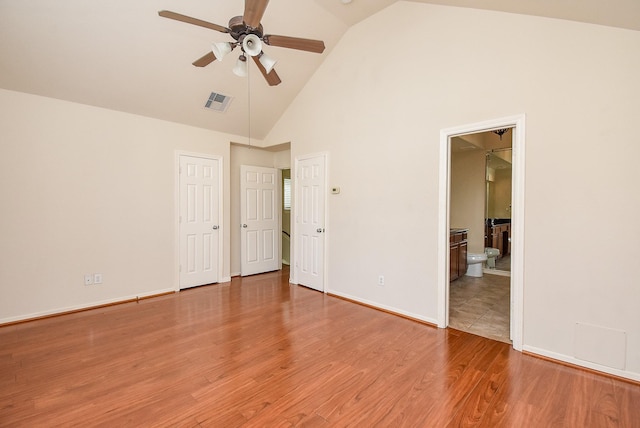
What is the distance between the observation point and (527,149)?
267 centimetres

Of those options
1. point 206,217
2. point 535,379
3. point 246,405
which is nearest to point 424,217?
point 535,379

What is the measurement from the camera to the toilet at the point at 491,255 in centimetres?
578

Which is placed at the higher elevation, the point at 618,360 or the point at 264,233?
the point at 264,233

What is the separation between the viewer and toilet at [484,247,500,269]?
578 centimetres

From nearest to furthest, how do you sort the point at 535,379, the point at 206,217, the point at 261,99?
the point at 535,379
the point at 261,99
the point at 206,217

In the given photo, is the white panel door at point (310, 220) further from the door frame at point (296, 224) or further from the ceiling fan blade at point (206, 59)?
the ceiling fan blade at point (206, 59)

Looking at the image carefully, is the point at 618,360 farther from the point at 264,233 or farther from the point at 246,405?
the point at 264,233

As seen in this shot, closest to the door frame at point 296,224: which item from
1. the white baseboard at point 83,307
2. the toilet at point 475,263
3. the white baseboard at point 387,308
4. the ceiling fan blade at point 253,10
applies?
the white baseboard at point 387,308

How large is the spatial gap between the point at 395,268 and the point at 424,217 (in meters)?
0.76

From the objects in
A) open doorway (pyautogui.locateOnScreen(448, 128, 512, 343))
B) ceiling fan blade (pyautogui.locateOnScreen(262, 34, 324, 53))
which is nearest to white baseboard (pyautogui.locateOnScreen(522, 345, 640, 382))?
open doorway (pyautogui.locateOnScreen(448, 128, 512, 343))

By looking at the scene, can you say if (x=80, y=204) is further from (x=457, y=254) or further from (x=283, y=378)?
(x=457, y=254)

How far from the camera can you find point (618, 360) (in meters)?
2.29

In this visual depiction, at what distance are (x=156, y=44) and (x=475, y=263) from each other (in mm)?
5915

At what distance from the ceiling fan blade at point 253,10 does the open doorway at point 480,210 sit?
13.0ft
